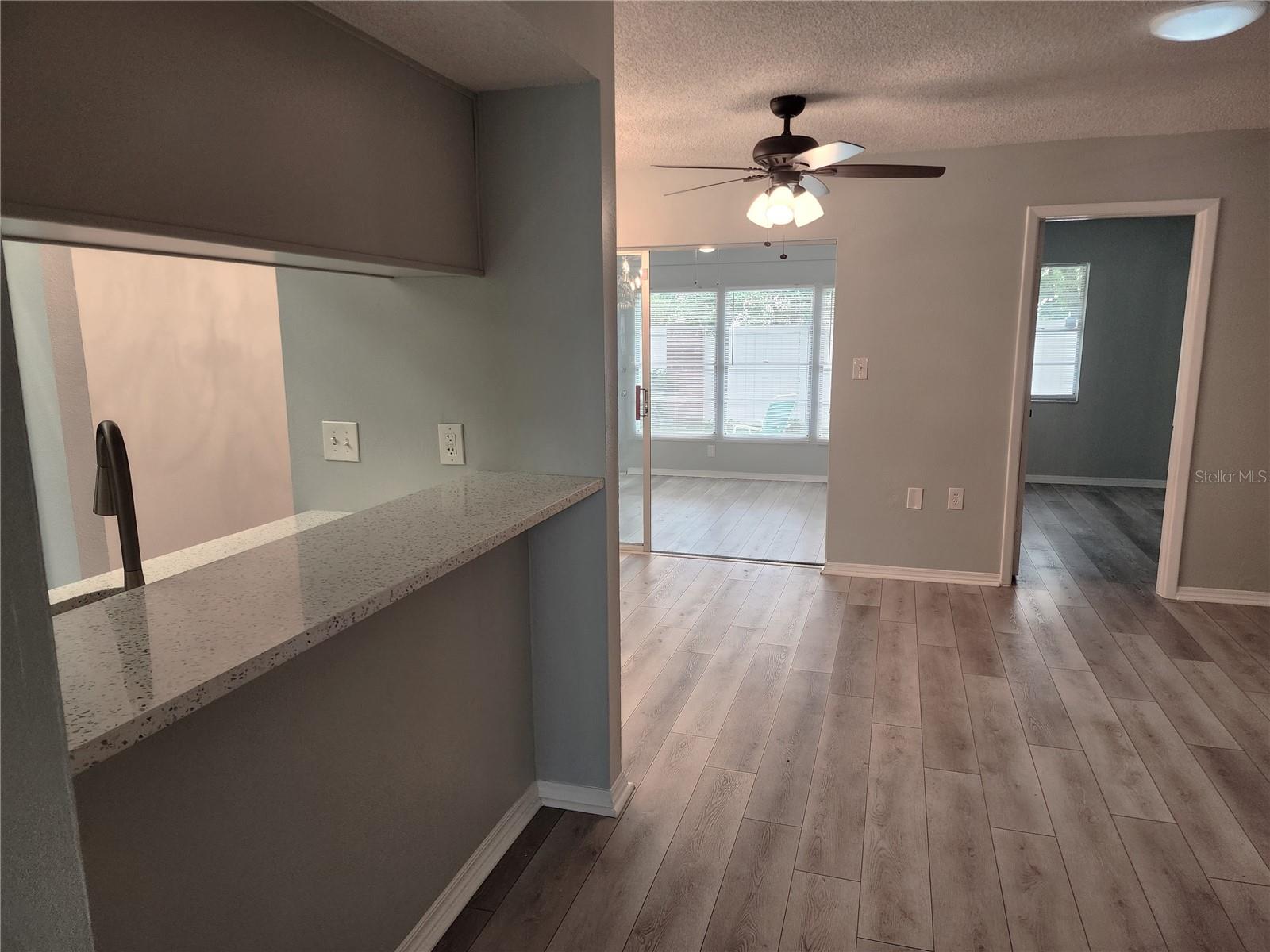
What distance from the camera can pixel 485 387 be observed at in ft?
7.34

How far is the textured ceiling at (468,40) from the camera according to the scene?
5.02 feet

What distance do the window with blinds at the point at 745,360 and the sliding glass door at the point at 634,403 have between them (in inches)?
101

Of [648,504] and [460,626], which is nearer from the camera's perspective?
[460,626]

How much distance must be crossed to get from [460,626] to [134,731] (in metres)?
1.16

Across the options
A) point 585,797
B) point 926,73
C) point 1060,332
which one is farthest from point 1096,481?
point 585,797

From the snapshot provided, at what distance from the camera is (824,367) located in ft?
25.0

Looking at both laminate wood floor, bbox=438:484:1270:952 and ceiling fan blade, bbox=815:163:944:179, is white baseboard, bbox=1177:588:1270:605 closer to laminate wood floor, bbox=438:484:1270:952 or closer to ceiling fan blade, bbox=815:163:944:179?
A: laminate wood floor, bbox=438:484:1270:952

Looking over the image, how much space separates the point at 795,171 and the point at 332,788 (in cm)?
275

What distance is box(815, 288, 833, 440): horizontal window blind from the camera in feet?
24.7

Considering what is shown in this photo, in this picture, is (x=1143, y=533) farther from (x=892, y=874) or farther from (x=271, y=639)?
(x=271, y=639)

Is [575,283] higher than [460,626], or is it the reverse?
[575,283]

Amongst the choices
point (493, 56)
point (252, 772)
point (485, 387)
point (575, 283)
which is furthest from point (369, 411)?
point (252, 772)

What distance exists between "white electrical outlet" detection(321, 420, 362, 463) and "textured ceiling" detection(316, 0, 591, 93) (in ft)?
3.28

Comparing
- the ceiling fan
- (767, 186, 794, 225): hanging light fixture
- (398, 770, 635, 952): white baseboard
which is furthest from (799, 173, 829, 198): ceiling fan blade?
(398, 770, 635, 952): white baseboard
